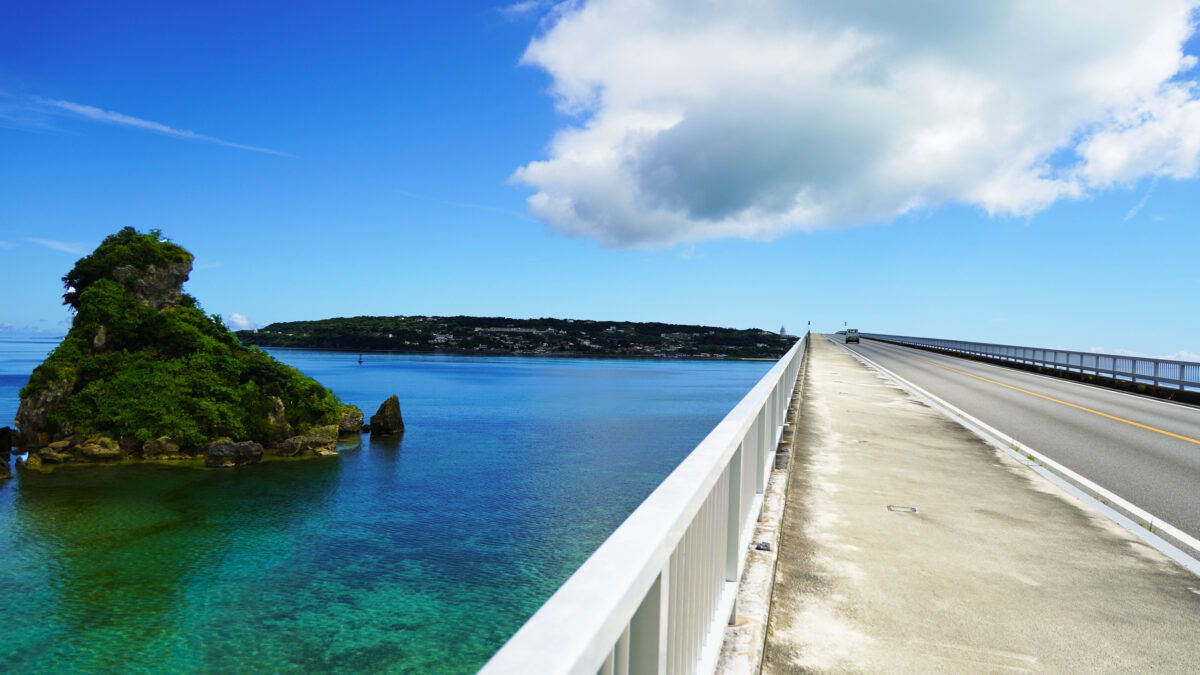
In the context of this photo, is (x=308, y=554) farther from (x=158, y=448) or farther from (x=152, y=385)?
(x=152, y=385)

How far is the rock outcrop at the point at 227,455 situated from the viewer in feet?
166

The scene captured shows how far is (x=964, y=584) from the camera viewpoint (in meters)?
5.19

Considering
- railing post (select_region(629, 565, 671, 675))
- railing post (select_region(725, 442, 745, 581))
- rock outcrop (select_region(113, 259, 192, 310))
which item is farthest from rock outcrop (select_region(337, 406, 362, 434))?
railing post (select_region(629, 565, 671, 675))

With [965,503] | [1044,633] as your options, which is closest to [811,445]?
[965,503]

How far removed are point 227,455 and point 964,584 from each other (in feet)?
181

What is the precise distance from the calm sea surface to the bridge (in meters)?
18.5

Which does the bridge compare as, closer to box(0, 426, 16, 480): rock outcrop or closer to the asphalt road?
the asphalt road

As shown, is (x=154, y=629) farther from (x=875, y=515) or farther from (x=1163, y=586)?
(x=1163, y=586)

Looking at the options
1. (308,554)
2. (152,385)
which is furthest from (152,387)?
(308,554)

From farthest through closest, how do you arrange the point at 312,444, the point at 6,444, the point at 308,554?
the point at 312,444 < the point at 6,444 < the point at 308,554

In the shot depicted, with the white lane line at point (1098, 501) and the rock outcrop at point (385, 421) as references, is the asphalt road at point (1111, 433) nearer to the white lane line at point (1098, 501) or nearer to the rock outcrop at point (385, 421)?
the white lane line at point (1098, 501)

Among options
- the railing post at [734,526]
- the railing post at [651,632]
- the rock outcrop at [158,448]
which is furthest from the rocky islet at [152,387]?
the railing post at [651,632]

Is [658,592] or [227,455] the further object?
[227,455]

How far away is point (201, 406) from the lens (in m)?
52.2
